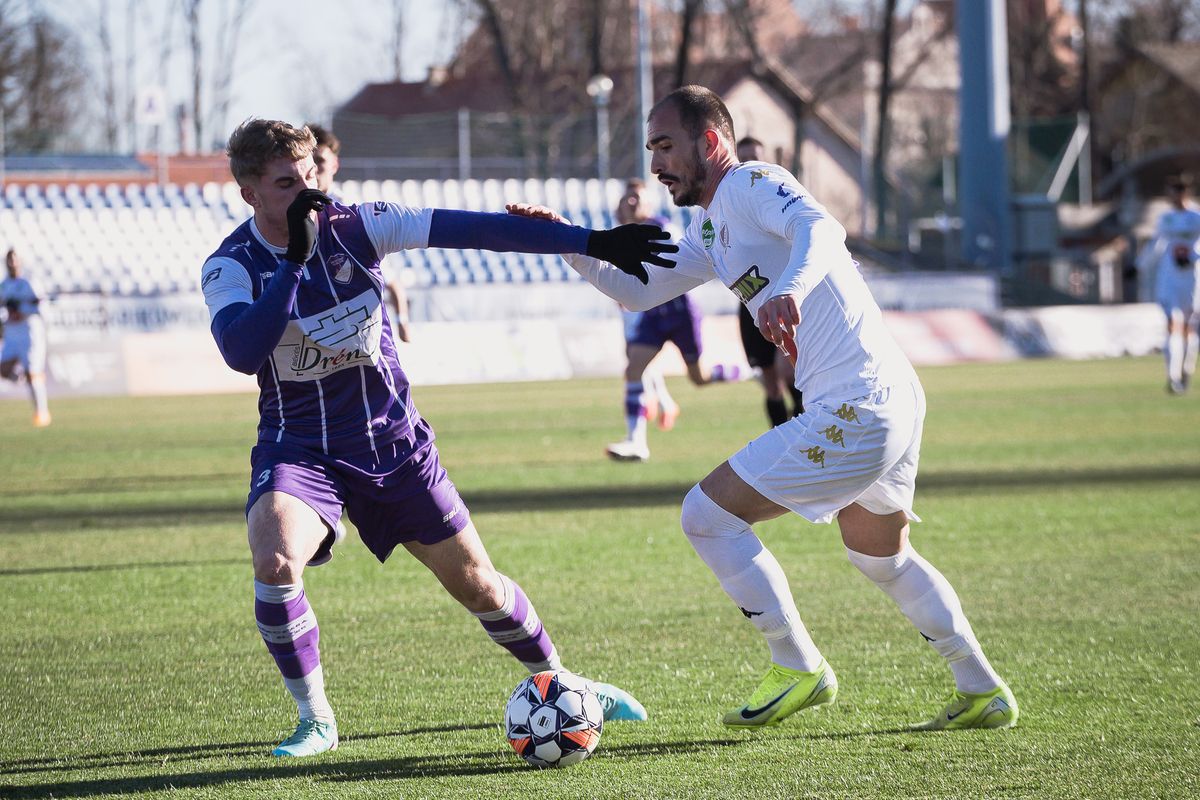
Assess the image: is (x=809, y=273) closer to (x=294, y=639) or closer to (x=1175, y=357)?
(x=294, y=639)

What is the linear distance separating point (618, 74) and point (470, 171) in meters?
19.7

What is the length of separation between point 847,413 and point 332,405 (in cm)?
163

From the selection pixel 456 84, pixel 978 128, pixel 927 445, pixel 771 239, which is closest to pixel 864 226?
pixel 978 128

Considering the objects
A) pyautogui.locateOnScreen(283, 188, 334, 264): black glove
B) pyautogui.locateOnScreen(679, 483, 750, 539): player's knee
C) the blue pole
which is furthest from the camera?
the blue pole

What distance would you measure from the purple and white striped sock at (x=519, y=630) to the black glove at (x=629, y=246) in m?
1.11

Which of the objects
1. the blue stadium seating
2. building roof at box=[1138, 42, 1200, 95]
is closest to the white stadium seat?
the blue stadium seating

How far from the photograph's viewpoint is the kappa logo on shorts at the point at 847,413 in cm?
459

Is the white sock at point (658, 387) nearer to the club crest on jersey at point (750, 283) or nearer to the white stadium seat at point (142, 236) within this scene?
the club crest on jersey at point (750, 283)

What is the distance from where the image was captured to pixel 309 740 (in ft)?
15.3

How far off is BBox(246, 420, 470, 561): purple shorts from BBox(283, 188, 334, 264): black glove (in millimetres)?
749

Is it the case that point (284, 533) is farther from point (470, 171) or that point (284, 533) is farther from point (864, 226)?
point (864, 226)

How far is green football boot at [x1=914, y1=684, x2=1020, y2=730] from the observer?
4.78 m

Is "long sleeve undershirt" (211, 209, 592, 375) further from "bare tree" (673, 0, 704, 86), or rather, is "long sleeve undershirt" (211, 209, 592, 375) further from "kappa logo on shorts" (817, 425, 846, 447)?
"bare tree" (673, 0, 704, 86)

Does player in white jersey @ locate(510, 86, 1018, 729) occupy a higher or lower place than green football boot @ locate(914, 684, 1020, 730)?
higher
